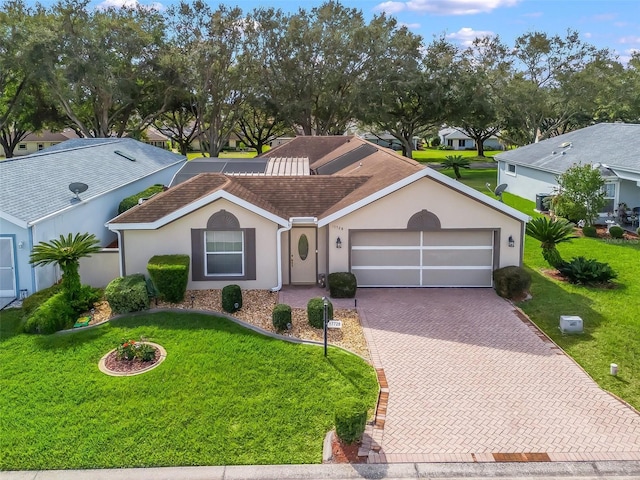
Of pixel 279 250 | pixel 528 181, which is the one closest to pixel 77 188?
pixel 279 250

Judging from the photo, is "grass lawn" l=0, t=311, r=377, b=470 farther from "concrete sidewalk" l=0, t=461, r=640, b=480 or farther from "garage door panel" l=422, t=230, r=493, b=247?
"garage door panel" l=422, t=230, r=493, b=247

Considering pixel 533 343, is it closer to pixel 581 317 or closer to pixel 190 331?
pixel 581 317

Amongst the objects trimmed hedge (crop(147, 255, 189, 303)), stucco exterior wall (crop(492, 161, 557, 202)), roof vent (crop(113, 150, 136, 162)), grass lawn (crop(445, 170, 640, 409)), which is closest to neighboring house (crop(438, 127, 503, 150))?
stucco exterior wall (crop(492, 161, 557, 202))

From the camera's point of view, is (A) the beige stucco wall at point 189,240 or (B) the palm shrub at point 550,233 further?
(B) the palm shrub at point 550,233

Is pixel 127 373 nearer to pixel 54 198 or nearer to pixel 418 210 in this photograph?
pixel 54 198

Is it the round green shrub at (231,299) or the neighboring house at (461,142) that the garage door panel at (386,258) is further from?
the neighboring house at (461,142)

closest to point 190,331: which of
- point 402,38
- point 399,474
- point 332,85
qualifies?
point 399,474

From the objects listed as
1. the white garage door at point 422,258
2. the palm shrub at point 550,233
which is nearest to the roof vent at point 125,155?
the white garage door at point 422,258
